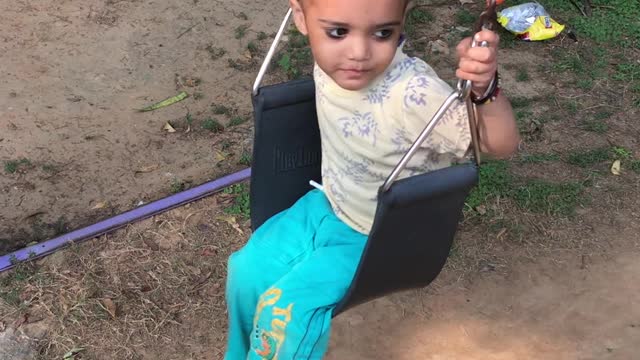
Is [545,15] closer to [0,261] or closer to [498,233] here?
[498,233]

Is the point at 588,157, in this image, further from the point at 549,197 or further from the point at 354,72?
the point at 354,72

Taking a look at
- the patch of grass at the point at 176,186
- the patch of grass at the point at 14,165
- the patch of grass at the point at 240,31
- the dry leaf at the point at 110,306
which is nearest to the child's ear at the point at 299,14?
the dry leaf at the point at 110,306

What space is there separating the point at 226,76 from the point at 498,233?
5.13 ft

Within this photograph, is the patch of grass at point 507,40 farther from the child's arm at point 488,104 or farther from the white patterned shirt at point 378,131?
the child's arm at point 488,104

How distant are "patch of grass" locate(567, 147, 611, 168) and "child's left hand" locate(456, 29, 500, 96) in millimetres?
1995

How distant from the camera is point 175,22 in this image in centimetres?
399

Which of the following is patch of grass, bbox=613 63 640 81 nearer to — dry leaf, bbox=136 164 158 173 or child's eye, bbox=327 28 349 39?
dry leaf, bbox=136 164 158 173

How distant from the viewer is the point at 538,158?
3215mm

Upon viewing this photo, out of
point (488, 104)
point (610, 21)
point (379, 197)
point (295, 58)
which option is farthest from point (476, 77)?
point (610, 21)

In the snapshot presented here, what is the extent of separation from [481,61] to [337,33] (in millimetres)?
377

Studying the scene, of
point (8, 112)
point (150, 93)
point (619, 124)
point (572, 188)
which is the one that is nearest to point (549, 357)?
point (572, 188)

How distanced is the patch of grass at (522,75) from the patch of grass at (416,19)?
0.62 metres

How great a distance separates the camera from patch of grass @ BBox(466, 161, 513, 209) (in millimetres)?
2967

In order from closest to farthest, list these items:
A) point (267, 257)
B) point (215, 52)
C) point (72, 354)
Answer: point (267, 257)
point (72, 354)
point (215, 52)
